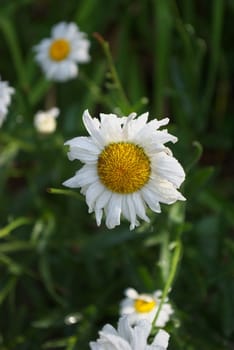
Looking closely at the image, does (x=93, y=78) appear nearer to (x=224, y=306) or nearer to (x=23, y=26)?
(x=23, y=26)

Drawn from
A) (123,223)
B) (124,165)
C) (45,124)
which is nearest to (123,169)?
(124,165)

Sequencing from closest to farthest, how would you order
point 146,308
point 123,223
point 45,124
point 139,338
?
point 139,338 < point 146,308 < point 123,223 < point 45,124

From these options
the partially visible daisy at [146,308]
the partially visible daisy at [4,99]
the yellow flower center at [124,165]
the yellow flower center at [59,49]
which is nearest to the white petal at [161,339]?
the partially visible daisy at [146,308]

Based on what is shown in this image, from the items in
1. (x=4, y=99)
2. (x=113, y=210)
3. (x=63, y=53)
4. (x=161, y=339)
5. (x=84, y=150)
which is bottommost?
(x=161, y=339)

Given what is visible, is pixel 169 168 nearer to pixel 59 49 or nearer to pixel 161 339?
pixel 161 339

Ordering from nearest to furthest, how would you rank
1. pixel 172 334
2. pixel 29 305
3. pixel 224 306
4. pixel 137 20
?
pixel 172 334 < pixel 224 306 < pixel 29 305 < pixel 137 20

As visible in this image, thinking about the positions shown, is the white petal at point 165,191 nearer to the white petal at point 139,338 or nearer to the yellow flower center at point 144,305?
the white petal at point 139,338

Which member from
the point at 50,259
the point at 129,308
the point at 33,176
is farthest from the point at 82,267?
the point at 129,308
